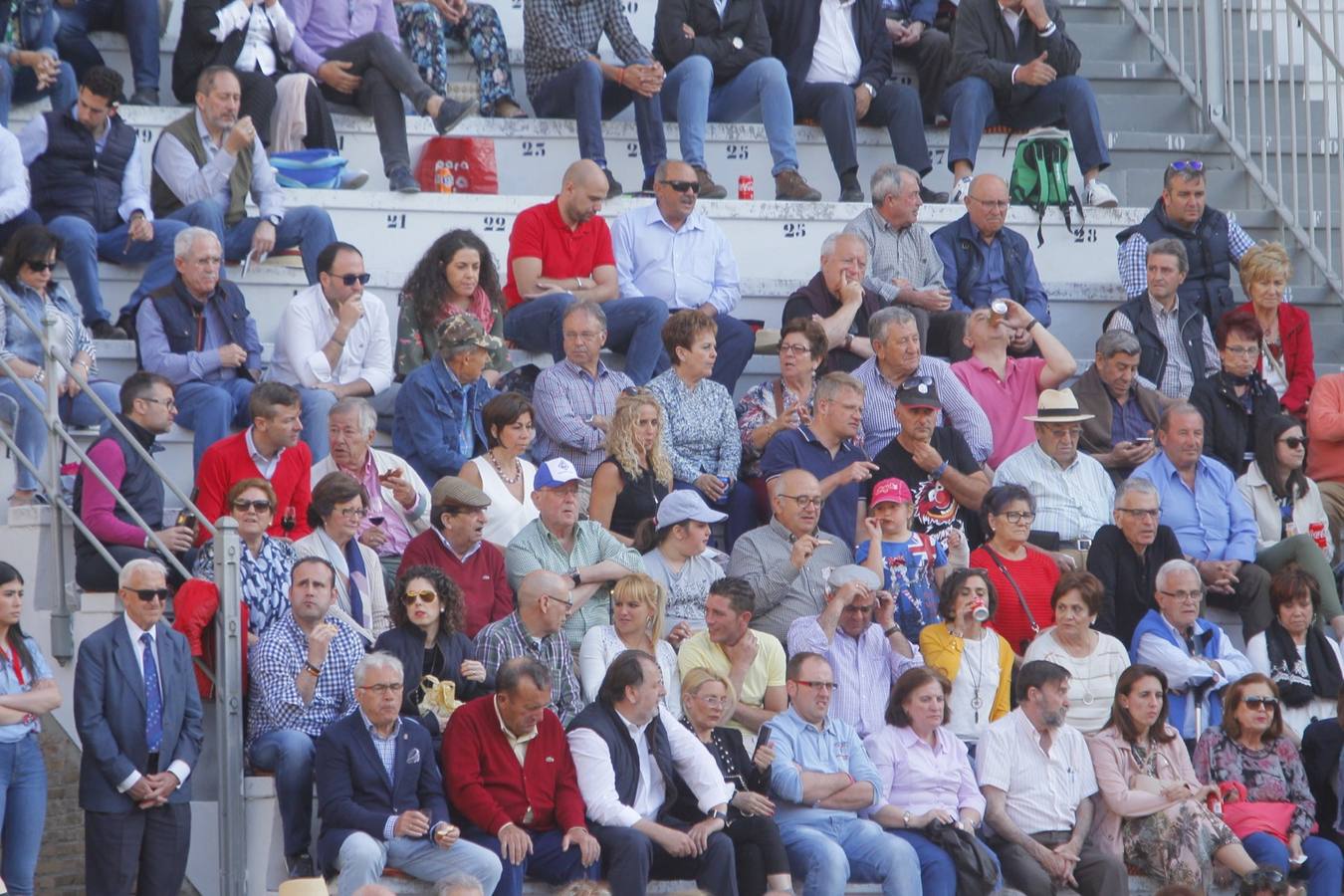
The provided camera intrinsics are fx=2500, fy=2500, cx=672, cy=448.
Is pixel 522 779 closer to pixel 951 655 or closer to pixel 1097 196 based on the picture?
pixel 951 655

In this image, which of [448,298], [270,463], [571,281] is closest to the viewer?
[270,463]

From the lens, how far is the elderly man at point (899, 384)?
11297mm

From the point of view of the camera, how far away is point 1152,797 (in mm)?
9938

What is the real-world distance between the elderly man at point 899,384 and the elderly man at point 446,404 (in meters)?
1.77

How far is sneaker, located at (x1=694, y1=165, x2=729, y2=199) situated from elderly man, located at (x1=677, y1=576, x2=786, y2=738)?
11.8 ft

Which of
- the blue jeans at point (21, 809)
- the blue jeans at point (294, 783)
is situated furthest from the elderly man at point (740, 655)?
the blue jeans at point (21, 809)

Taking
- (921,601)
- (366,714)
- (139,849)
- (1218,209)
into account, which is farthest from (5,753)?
(1218,209)

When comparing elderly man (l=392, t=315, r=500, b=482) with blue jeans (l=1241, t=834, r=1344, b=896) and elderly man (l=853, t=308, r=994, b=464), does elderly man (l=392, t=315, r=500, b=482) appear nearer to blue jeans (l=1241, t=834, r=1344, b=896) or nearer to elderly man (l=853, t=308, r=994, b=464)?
elderly man (l=853, t=308, r=994, b=464)

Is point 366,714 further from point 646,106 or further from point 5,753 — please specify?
point 646,106

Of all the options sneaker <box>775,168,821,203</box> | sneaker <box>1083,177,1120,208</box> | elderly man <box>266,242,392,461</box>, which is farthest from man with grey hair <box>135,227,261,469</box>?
sneaker <box>1083,177,1120,208</box>

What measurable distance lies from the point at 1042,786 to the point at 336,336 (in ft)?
11.9

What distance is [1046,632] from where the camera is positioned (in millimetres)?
10406

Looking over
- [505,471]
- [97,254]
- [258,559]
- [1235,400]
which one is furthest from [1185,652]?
[97,254]

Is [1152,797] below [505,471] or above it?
below
